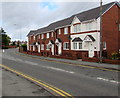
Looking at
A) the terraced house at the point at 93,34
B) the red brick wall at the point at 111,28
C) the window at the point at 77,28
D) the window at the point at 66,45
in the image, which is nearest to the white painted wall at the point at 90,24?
the terraced house at the point at 93,34

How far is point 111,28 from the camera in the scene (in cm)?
2512

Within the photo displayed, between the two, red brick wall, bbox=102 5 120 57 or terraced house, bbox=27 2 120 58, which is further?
red brick wall, bbox=102 5 120 57

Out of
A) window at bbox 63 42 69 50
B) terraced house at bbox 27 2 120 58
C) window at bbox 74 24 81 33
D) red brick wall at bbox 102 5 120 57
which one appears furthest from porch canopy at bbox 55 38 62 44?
red brick wall at bbox 102 5 120 57

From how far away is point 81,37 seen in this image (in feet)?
85.8

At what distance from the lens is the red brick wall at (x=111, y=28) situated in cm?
2442

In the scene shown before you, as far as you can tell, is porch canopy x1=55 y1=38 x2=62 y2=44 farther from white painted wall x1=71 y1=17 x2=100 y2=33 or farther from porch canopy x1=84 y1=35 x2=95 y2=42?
porch canopy x1=84 y1=35 x2=95 y2=42

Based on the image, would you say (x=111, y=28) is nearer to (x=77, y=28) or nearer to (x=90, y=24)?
(x=90, y=24)

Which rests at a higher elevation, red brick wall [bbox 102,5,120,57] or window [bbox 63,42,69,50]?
red brick wall [bbox 102,5,120,57]

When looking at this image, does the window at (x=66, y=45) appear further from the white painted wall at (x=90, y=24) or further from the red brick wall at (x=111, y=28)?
the red brick wall at (x=111, y=28)

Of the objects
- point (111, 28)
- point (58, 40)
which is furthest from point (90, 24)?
point (58, 40)

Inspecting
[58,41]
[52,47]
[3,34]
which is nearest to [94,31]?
[58,41]

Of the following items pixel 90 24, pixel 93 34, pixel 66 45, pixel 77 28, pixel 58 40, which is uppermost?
pixel 90 24

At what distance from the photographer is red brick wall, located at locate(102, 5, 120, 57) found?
24.4m

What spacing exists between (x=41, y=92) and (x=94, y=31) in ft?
61.1
